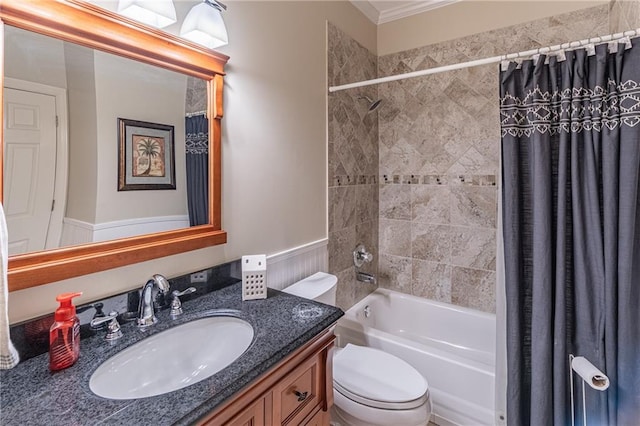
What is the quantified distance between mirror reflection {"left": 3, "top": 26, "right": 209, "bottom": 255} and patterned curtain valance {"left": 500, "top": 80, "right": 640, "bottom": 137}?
4.53 feet

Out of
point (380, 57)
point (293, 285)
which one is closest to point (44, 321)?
point (293, 285)

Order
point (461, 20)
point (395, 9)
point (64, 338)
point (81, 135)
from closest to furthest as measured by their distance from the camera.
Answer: point (64, 338) < point (81, 135) < point (461, 20) < point (395, 9)

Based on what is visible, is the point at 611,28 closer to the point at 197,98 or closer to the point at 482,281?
the point at 482,281

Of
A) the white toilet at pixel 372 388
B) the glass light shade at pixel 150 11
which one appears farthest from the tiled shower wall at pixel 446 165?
the glass light shade at pixel 150 11

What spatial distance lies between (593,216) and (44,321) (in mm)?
1892

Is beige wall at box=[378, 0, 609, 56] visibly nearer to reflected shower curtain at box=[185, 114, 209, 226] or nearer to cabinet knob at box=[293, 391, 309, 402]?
reflected shower curtain at box=[185, 114, 209, 226]

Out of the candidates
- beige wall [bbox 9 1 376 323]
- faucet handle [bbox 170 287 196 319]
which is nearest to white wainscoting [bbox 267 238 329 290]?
beige wall [bbox 9 1 376 323]

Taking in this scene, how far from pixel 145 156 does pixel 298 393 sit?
0.95 meters

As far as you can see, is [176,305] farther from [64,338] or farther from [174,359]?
[64,338]

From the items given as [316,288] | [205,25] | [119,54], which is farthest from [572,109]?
[119,54]

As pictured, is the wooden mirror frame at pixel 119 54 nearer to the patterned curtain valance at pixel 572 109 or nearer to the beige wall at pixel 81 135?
the beige wall at pixel 81 135

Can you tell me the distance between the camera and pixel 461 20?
Answer: 7.43 feet

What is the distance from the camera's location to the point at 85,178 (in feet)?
3.18

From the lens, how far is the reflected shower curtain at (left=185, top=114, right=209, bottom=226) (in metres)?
1.25
